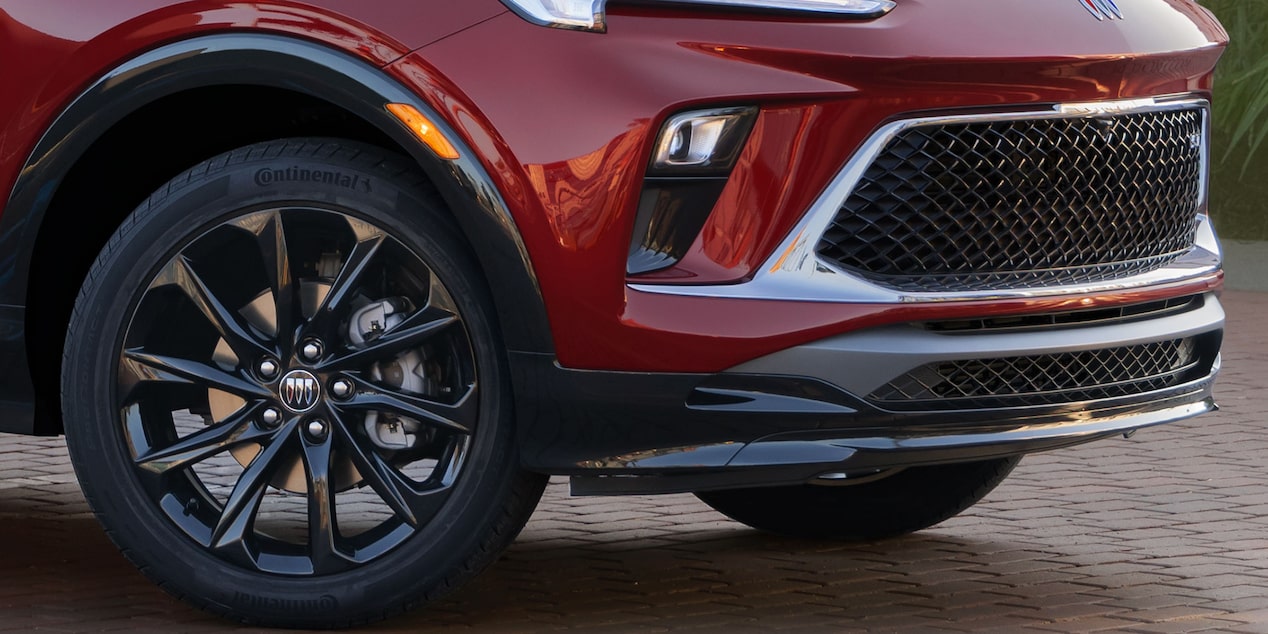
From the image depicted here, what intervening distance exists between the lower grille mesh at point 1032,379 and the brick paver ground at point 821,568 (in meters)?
0.59

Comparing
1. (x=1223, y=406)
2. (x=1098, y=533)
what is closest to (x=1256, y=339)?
(x=1223, y=406)

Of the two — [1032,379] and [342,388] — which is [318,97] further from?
[1032,379]

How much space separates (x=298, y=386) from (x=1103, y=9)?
176cm

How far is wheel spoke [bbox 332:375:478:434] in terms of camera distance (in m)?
3.80

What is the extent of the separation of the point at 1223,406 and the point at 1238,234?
5.13 metres

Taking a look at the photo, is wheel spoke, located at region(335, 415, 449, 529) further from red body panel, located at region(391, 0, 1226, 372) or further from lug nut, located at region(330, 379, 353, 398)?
red body panel, located at region(391, 0, 1226, 372)

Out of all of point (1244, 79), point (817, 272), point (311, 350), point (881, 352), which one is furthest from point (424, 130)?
point (1244, 79)

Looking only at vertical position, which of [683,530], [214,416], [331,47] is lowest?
[683,530]

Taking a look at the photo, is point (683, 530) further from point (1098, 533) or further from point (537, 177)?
point (537, 177)

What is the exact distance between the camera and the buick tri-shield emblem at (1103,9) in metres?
3.90

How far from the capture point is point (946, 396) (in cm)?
369

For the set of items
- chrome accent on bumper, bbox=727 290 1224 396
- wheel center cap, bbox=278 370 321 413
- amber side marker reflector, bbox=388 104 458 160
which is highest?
amber side marker reflector, bbox=388 104 458 160

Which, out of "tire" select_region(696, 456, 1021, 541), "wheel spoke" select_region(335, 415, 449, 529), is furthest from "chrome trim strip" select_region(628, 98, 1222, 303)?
"tire" select_region(696, 456, 1021, 541)

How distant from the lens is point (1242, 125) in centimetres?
1246
